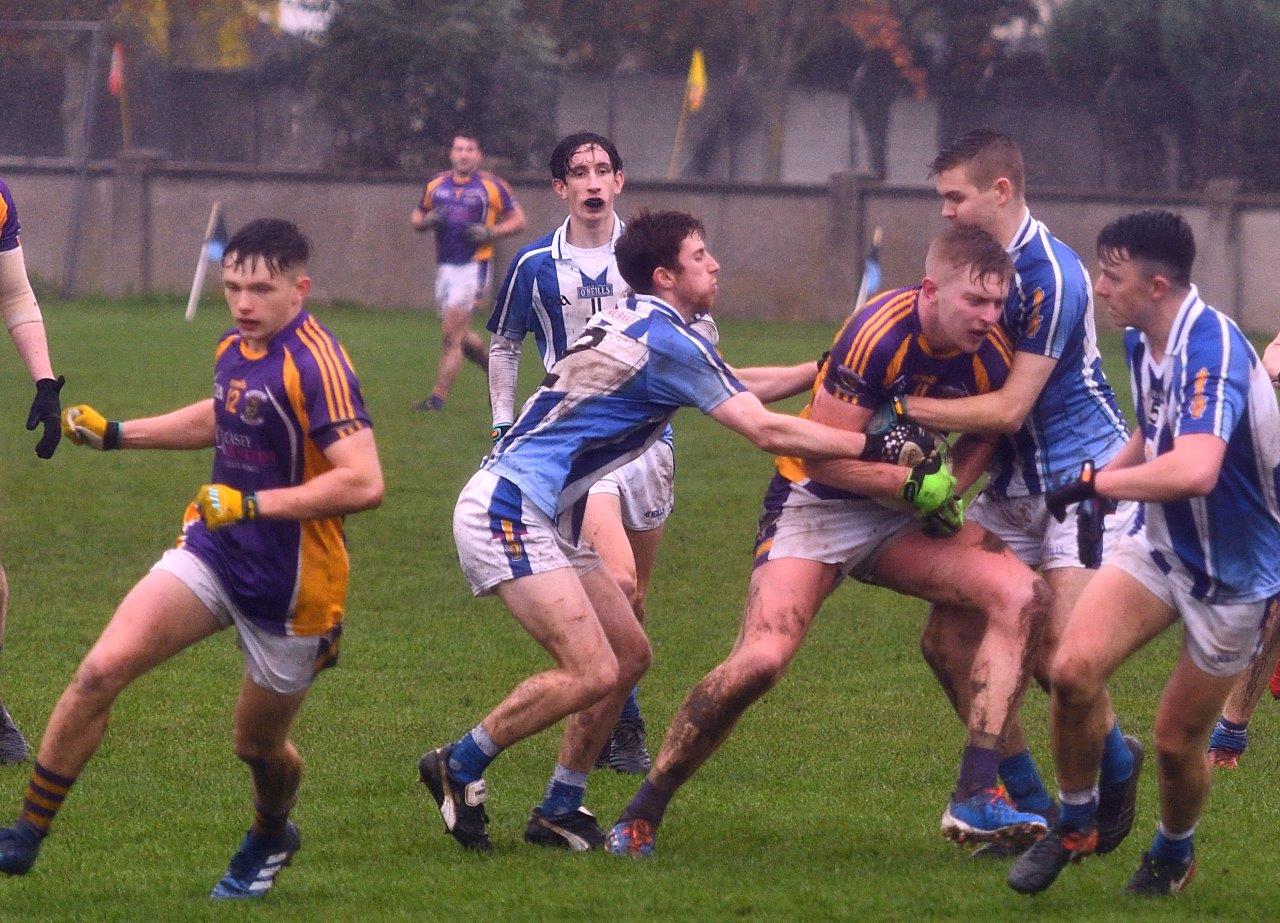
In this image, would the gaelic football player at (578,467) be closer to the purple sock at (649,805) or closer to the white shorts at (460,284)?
the purple sock at (649,805)

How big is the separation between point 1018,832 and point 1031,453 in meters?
1.17

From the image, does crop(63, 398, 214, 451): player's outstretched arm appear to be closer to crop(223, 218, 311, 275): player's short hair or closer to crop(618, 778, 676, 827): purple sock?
crop(223, 218, 311, 275): player's short hair

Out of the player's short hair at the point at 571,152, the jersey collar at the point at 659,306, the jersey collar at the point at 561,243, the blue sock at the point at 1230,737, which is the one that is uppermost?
the player's short hair at the point at 571,152

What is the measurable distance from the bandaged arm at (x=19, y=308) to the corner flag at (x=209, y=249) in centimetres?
1775

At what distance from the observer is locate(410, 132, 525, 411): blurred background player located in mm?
16141

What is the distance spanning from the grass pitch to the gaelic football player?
0.29m

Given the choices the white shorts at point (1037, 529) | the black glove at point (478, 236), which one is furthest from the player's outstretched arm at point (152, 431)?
the black glove at point (478, 236)

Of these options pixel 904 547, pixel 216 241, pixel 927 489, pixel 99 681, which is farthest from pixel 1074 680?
pixel 216 241

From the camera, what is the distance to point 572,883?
536 cm

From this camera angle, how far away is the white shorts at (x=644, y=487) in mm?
7020

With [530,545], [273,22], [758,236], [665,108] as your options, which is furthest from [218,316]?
[530,545]

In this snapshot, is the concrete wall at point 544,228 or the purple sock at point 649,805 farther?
the concrete wall at point 544,228

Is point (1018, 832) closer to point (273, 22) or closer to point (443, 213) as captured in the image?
point (443, 213)

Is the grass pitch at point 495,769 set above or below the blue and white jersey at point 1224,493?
below
